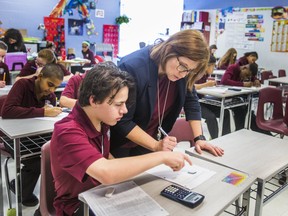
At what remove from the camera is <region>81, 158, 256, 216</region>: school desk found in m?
1.08

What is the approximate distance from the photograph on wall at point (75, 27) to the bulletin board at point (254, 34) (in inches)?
129

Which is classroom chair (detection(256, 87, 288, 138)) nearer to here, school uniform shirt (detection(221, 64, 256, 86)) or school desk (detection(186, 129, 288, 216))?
school uniform shirt (detection(221, 64, 256, 86))

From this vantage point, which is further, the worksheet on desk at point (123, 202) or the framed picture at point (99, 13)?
the framed picture at point (99, 13)

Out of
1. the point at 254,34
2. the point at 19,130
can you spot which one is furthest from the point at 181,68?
the point at 254,34

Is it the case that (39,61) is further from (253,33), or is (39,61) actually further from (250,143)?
(253,33)

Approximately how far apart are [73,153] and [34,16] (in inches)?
269

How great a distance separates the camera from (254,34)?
6.99 m

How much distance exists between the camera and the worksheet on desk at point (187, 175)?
128cm

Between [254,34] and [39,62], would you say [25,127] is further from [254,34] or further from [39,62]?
[254,34]

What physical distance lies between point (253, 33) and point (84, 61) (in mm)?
3757

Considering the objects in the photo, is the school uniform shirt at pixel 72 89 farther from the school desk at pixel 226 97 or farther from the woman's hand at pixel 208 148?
the school desk at pixel 226 97

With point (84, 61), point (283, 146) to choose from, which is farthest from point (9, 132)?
point (84, 61)

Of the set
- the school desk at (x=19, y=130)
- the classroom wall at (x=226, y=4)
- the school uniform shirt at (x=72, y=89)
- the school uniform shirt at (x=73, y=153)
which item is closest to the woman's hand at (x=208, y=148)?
the school uniform shirt at (x=73, y=153)

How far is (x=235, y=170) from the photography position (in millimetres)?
1426
